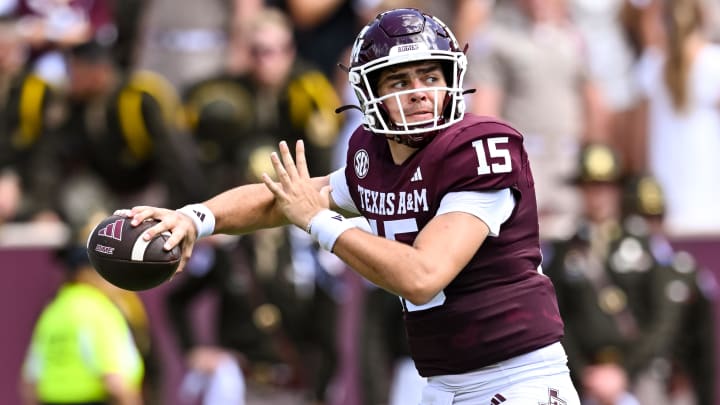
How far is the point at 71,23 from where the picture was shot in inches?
370

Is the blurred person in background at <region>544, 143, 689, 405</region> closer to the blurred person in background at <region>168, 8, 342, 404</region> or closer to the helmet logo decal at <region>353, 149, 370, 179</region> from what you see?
the blurred person in background at <region>168, 8, 342, 404</region>

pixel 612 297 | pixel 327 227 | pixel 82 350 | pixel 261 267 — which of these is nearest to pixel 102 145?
pixel 261 267

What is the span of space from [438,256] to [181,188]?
4.12m

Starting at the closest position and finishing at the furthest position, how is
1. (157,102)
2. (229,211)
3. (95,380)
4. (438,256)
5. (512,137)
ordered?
(438,256)
(512,137)
(229,211)
(95,380)
(157,102)

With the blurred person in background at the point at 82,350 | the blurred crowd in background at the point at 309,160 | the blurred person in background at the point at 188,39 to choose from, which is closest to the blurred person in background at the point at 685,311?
the blurred crowd in background at the point at 309,160

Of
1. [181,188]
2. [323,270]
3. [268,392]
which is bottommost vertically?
[268,392]

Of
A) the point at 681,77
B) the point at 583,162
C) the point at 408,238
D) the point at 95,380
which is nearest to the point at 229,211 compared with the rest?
the point at 408,238

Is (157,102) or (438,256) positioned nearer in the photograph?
(438,256)

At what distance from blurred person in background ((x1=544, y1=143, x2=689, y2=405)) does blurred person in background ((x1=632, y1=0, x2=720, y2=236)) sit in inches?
16.8

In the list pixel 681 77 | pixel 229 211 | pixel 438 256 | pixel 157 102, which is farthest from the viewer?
pixel 681 77

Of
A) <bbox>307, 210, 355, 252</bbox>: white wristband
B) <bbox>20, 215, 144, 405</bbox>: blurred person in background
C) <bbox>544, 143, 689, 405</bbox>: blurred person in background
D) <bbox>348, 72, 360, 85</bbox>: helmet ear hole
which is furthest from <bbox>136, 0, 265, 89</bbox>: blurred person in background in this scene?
<bbox>307, 210, 355, 252</bbox>: white wristband

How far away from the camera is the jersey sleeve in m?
4.86

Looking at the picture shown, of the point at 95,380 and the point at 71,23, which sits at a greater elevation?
the point at 71,23

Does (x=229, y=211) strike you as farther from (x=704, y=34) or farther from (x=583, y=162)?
(x=704, y=34)
